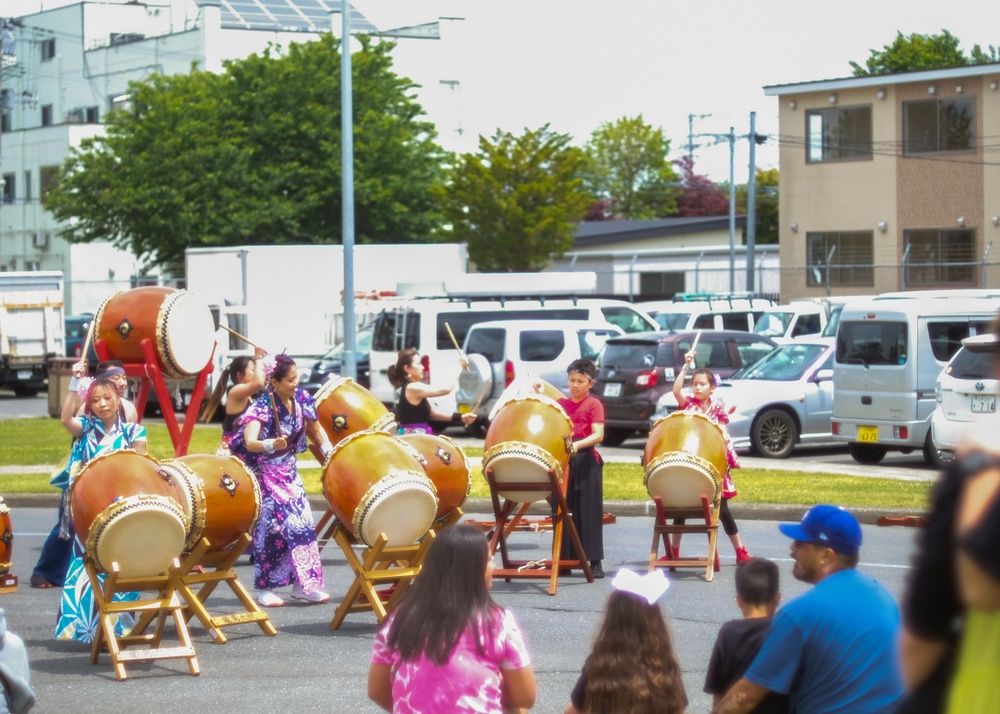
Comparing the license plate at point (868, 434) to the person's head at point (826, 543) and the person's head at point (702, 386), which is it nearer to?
the person's head at point (702, 386)

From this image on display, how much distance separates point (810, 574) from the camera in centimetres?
454

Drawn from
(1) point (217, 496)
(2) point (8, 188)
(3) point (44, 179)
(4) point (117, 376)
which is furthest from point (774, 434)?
(2) point (8, 188)

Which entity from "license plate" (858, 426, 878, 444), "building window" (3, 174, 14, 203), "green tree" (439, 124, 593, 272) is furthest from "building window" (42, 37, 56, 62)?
"license plate" (858, 426, 878, 444)

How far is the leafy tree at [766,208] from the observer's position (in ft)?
234

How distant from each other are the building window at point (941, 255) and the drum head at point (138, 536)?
32.0 m

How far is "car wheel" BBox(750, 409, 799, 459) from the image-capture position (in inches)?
794

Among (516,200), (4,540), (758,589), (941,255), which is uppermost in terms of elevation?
(516,200)

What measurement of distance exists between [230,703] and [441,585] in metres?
3.65

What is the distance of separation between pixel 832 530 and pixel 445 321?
812 inches

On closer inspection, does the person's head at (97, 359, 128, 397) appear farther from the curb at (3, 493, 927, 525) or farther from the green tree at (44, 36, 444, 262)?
the green tree at (44, 36, 444, 262)

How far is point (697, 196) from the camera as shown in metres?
86.5

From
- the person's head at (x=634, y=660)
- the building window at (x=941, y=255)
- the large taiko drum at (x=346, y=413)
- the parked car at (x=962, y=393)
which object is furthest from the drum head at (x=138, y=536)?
the building window at (x=941, y=255)

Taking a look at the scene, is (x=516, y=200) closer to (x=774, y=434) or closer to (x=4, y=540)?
(x=774, y=434)

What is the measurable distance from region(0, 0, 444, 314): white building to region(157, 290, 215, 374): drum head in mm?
44046
